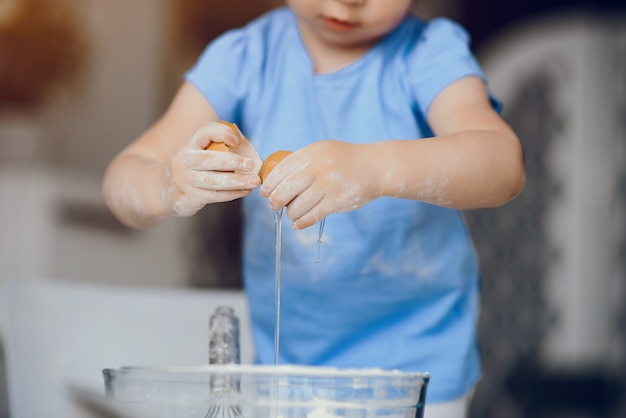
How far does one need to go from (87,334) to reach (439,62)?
0.57m

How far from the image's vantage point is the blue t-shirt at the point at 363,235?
3.19 ft

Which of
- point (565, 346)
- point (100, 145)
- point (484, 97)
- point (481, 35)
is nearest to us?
point (484, 97)

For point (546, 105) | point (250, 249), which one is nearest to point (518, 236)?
point (546, 105)

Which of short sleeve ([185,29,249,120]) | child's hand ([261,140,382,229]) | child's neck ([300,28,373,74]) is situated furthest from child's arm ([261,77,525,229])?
short sleeve ([185,29,249,120])

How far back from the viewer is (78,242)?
3.29 metres

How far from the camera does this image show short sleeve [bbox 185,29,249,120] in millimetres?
992

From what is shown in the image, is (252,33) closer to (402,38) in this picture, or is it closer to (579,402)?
(402,38)

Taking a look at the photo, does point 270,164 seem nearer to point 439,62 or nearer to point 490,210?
point 439,62

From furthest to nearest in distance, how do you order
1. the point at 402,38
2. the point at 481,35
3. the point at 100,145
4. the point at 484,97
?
the point at 100,145, the point at 481,35, the point at 402,38, the point at 484,97

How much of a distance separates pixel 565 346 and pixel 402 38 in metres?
2.16

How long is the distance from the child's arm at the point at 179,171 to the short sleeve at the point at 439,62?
234mm

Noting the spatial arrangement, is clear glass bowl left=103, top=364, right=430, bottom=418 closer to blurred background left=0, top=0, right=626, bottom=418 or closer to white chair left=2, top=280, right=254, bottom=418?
white chair left=2, top=280, right=254, bottom=418

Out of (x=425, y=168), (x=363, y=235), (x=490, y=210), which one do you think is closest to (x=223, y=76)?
(x=363, y=235)

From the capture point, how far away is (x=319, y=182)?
654mm
